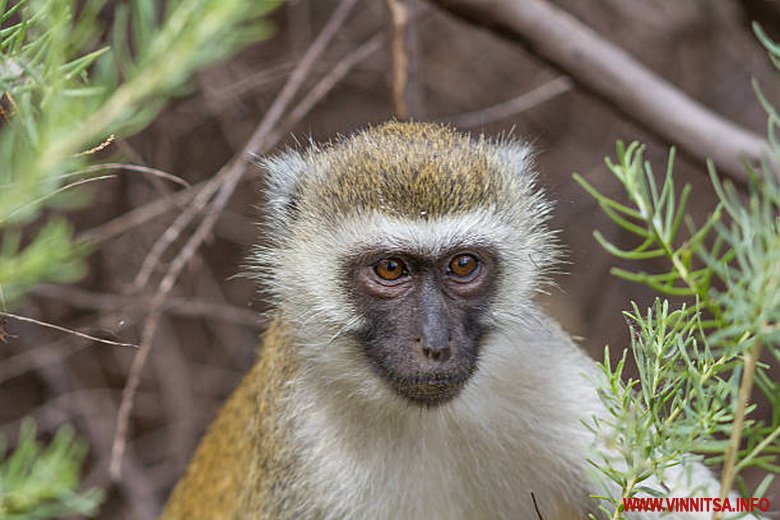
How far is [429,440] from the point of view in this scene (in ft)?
9.10

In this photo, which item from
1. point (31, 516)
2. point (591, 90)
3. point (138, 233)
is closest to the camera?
point (31, 516)

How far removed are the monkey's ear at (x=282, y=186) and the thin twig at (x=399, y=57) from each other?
2.53 ft

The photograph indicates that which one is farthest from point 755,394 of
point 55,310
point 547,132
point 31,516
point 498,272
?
point 31,516

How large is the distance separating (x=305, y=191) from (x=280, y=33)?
273 centimetres

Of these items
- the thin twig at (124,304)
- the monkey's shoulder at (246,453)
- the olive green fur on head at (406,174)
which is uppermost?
the olive green fur on head at (406,174)

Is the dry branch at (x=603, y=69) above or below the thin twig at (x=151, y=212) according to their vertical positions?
above

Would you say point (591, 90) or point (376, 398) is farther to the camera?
point (591, 90)

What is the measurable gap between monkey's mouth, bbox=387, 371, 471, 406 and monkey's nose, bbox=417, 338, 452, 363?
44 millimetres

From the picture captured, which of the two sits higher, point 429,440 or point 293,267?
point 293,267

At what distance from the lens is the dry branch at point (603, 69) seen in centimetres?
335

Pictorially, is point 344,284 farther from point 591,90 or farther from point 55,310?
point 55,310

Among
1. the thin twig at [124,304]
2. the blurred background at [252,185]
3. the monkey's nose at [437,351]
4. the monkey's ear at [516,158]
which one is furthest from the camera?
the blurred background at [252,185]

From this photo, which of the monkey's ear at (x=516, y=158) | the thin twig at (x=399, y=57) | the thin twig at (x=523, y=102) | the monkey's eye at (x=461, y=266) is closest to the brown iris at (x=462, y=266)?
the monkey's eye at (x=461, y=266)

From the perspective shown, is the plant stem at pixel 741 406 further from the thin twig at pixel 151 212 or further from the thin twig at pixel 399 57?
the thin twig at pixel 399 57
